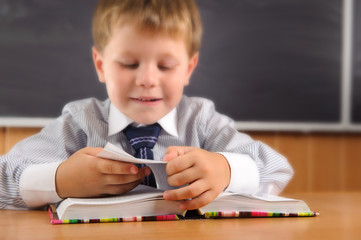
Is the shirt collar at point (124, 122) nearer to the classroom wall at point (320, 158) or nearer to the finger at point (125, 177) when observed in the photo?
the finger at point (125, 177)

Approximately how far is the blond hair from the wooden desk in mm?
458

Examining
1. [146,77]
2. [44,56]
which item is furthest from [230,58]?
[146,77]

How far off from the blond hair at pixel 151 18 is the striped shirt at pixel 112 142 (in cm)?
17

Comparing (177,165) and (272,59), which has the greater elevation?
(272,59)

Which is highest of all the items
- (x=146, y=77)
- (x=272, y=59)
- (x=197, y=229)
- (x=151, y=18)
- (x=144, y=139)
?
(x=272, y=59)

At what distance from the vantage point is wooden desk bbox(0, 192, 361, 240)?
67 centimetres

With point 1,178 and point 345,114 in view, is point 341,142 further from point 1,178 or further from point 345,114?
point 1,178

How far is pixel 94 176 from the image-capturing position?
0.89 metres

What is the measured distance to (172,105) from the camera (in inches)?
45.7

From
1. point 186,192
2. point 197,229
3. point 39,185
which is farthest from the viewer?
point 39,185

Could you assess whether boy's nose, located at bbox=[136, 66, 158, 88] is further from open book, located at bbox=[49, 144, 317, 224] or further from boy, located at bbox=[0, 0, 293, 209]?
open book, located at bbox=[49, 144, 317, 224]

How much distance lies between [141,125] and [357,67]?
1299 mm

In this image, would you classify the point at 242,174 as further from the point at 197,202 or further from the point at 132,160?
the point at 132,160

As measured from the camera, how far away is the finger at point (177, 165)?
83 centimetres
